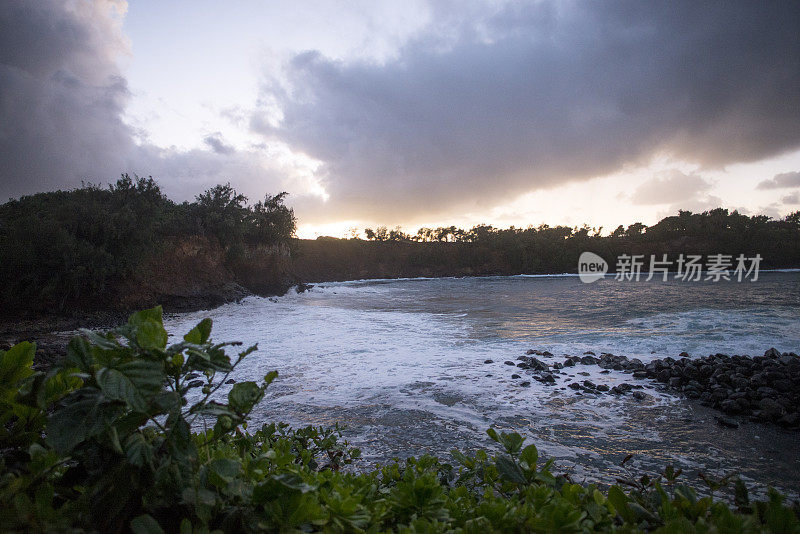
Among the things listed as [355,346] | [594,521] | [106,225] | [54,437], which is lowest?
[355,346]

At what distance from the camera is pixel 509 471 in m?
1.66

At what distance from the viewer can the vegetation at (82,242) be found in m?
11.7

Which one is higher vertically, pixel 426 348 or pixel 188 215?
pixel 188 215

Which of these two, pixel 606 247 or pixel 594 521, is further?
pixel 606 247

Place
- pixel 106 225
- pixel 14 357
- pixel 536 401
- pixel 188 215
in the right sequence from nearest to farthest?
pixel 14 357, pixel 536 401, pixel 106 225, pixel 188 215

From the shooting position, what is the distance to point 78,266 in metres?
12.4

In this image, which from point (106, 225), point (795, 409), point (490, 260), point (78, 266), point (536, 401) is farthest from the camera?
point (490, 260)

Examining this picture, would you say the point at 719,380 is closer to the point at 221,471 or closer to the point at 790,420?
the point at 790,420

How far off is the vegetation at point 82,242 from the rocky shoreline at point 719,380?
48.7 ft

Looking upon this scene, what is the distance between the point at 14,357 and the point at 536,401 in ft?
18.8

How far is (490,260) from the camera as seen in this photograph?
224 feet

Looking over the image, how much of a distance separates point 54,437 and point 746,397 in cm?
801

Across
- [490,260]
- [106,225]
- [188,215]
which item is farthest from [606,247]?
[106,225]

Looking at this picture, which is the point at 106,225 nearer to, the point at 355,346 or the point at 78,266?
the point at 78,266
